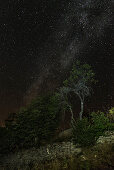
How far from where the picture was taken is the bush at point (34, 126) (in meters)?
26.9

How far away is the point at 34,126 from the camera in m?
27.2

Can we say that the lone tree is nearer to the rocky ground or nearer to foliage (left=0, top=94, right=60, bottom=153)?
foliage (left=0, top=94, right=60, bottom=153)

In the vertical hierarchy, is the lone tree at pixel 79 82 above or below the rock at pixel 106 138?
above

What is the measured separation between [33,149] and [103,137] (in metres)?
→ 8.40

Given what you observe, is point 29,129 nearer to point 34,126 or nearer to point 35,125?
point 34,126

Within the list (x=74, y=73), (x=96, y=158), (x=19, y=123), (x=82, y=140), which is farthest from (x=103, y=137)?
(x=74, y=73)

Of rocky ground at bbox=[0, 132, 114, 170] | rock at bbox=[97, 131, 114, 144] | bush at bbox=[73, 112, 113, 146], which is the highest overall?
bush at bbox=[73, 112, 113, 146]

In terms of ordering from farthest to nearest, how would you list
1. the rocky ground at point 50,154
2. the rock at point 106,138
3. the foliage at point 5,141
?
the foliage at point 5,141 < the rock at point 106,138 < the rocky ground at point 50,154

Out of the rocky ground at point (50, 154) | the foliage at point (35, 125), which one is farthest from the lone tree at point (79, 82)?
the rocky ground at point (50, 154)

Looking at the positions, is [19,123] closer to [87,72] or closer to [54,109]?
[54,109]

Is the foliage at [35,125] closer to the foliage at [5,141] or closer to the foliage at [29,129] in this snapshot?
the foliage at [29,129]

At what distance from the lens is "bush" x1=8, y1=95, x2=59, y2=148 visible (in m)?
26.9

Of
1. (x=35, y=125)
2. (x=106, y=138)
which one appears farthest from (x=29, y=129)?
(x=106, y=138)

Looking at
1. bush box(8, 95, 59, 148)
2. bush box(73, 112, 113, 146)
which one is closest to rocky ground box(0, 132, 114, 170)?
bush box(73, 112, 113, 146)
